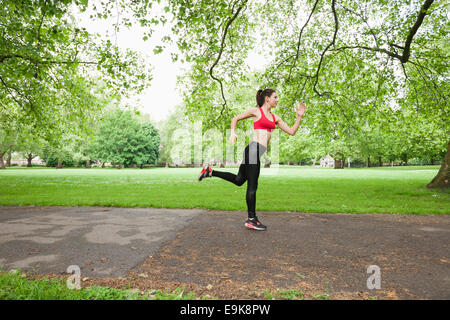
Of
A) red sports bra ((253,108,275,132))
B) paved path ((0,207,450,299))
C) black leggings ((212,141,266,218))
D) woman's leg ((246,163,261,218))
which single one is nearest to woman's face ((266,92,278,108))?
red sports bra ((253,108,275,132))

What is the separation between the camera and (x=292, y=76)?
12.2m

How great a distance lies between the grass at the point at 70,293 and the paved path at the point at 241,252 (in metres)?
0.18

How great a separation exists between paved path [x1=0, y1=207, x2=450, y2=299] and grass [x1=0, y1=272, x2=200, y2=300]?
0.59ft

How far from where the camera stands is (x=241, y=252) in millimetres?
3461

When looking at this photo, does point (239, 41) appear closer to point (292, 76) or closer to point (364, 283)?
point (292, 76)

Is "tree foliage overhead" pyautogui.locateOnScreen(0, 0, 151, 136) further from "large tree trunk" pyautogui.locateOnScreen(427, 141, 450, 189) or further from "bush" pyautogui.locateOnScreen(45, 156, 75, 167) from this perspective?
"bush" pyautogui.locateOnScreen(45, 156, 75, 167)

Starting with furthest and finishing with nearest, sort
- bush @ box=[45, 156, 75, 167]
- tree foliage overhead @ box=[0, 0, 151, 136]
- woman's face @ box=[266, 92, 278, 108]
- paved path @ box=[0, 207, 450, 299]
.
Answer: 1. bush @ box=[45, 156, 75, 167]
2. tree foliage overhead @ box=[0, 0, 151, 136]
3. woman's face @ box=[266, 92, 278, 108]
4. paved path @ box=[0, 207, 450, 299]

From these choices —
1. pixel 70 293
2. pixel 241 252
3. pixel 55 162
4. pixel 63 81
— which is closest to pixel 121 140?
pixel 55 162

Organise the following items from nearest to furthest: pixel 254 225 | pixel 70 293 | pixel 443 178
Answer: pixel 70 293 < pixel 254 225 < pixel 443 178

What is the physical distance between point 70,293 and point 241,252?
80.2 inches

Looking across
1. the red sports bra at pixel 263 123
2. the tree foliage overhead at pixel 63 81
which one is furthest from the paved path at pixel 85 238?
the tree foliage overhead at pixel 63 81

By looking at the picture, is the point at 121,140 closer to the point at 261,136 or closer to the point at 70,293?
the point at 261,136

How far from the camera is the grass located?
2.19 metres
